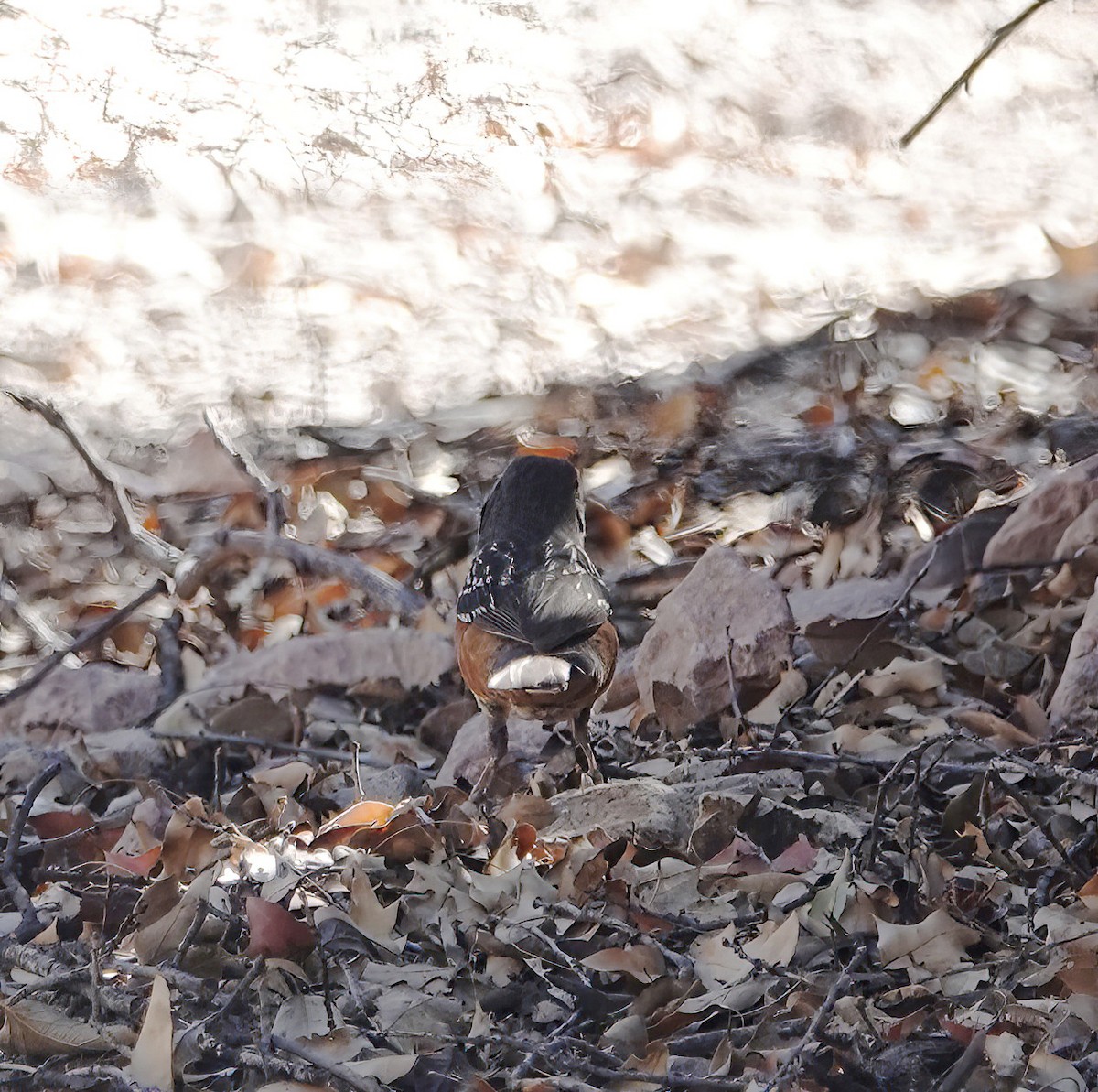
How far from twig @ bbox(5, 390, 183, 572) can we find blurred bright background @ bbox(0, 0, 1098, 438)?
363 mm

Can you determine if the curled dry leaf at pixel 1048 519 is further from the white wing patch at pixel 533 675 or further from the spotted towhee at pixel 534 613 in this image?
the white wing patch at pixel 533 675

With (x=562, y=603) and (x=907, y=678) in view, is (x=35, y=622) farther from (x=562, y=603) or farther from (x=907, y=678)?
(x=907, y=678)

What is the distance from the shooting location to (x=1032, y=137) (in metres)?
5.28

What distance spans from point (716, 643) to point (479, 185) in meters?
2.99

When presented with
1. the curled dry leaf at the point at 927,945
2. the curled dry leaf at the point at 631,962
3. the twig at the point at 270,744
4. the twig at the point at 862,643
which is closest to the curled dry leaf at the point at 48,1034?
the curled dry leaf at the point at 631,962

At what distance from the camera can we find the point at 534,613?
3779 mm

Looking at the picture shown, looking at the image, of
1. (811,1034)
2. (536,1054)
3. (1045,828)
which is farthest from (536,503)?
(811,1034)

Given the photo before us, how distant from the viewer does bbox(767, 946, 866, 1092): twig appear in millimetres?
1752

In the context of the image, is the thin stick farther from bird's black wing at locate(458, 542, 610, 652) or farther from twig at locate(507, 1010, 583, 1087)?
twig at locate(507, 1010, 583, 1087)

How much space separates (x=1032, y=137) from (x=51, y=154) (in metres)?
4.24

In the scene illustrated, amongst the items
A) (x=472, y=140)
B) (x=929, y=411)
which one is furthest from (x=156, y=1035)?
(x=472, y=140)

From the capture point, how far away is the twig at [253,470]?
4.89 meters

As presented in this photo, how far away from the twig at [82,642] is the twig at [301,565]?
0.13m

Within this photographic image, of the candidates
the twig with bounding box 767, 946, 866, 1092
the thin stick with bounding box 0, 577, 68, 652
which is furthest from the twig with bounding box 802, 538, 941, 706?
the thin stick with bounding box 0, 577, 68, 652
